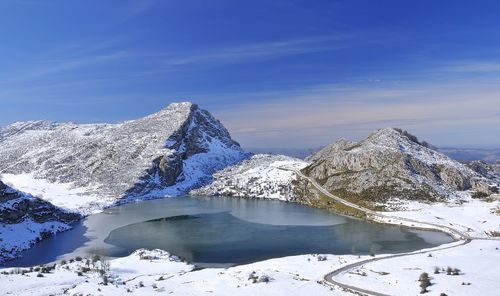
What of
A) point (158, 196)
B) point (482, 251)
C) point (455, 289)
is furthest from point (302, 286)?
point (158, 196)

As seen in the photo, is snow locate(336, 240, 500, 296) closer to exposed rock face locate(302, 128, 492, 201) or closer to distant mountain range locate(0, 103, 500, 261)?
exposed rock face locate(302, 128, 492, 201)

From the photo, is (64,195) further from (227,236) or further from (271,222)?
(227,236)

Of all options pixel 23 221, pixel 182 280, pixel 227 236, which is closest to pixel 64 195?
pixel 23 221

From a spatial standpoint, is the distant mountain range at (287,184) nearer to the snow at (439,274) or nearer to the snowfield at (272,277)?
the snowfield at (272,277)

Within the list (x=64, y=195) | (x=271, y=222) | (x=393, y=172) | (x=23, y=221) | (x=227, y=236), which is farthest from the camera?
(x=64, y=195)

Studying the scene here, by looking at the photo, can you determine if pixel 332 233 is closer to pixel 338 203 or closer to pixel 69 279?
pixel 338 203

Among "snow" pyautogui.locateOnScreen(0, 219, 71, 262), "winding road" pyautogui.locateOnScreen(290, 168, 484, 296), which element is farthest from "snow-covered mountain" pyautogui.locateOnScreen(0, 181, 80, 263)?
"winding road" pyautogui.locateOnScreen(290, 168, 484, 296)

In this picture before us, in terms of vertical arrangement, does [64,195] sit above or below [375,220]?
above
